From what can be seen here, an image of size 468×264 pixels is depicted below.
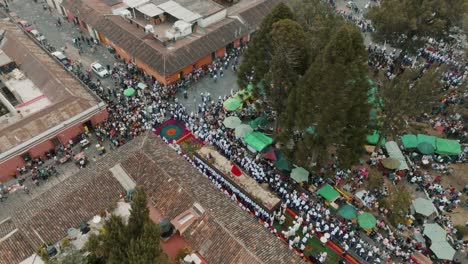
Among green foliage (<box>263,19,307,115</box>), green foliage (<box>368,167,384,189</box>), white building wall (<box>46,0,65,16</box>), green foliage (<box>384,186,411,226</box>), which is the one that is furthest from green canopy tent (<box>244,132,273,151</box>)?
white building wall (<box>46,0,65,16</box>)

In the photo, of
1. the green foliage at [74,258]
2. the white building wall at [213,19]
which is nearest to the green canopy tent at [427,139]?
the white building wall at [213,19]

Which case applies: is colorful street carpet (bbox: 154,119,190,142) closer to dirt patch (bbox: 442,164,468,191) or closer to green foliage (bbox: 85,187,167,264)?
green foliage (bbox: 85,187,167,264)

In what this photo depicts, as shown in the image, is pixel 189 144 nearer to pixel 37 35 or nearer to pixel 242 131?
pixel 242 131

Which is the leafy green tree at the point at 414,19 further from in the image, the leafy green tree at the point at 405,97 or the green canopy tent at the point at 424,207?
the green canopy tent at the point at 424,207

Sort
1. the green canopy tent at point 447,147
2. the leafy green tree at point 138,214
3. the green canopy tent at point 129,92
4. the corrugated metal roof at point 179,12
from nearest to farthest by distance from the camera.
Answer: the leafy green tree at point 138,214
the green canopy tent at point 447,147
the green canopy tent at point 129,92
the corrugated metal roof at point 179,12

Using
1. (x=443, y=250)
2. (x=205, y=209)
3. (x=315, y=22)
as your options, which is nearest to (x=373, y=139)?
(x=443, y=250)

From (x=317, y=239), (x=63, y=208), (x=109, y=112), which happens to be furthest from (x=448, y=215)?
(x=109, y=112)
